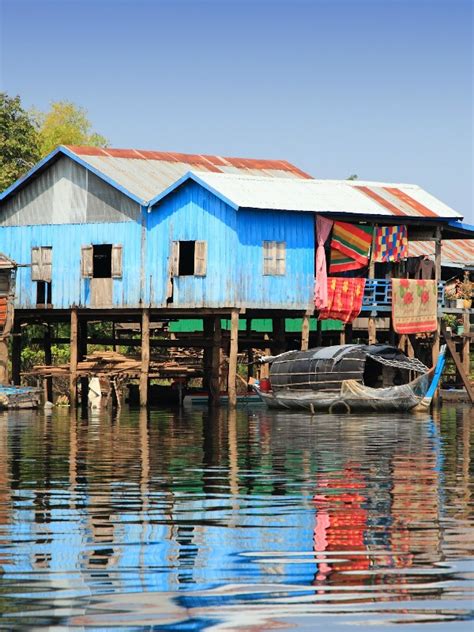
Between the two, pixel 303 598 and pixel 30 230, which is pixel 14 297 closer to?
pixel 30 230

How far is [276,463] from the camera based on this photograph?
1936 centimetres

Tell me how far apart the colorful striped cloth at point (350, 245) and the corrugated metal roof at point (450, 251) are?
655cm

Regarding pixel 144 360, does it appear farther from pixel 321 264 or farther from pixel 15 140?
pixel 15 140

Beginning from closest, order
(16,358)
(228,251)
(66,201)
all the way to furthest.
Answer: (228,251) < (66,201) < (16,358)

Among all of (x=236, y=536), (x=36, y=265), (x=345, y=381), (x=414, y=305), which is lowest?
(x=236, y=536)

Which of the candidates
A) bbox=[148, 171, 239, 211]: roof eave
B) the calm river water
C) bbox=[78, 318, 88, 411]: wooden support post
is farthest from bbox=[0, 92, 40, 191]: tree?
the calm river water

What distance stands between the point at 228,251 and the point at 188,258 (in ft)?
7.90

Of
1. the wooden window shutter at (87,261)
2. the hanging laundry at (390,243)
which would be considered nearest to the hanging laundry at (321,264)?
the hanging laundry at (390,243)

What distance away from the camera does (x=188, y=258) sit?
3922 centimetres

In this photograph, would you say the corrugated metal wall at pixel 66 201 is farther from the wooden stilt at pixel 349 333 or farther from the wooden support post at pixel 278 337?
the wooden stilt at pixel 349 333

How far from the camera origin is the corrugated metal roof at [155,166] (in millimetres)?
39750

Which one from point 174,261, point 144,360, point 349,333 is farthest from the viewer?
point 349,333

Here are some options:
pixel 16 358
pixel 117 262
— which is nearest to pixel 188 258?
pixel 117 262

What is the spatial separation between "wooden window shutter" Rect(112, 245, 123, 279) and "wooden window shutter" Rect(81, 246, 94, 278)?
796 mm
